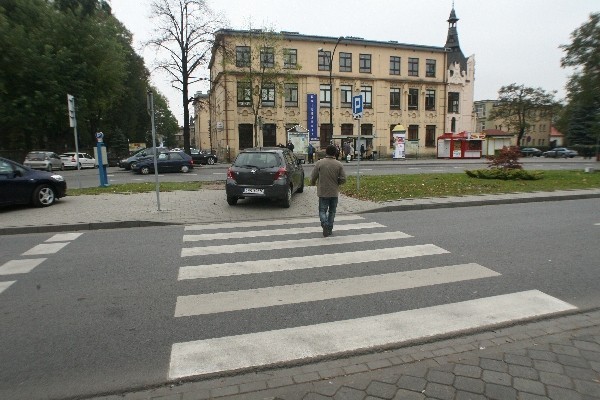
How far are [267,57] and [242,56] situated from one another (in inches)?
90.3

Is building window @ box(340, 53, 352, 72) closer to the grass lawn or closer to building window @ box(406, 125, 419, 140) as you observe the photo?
building window @ box(406, 125, 419, 140)

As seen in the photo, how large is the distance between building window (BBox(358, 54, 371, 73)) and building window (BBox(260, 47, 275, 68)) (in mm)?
11276

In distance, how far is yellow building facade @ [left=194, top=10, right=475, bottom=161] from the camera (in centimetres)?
3534

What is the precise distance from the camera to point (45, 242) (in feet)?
23.4

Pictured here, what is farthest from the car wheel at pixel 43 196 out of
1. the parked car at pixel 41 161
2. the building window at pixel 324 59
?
the building window at pixel 324 59

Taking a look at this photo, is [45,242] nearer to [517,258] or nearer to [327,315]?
[327,315]

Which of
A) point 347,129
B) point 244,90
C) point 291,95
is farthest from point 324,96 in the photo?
point 244,90

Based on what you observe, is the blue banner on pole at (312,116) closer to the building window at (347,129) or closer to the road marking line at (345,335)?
the building window at (347,129)

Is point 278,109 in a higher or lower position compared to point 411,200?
higher

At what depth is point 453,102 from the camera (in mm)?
46719

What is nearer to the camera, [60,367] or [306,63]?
[60,367]

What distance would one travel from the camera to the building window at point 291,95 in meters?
39.4

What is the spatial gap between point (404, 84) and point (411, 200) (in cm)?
3611

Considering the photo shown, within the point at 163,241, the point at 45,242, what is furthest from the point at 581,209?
the point at 45,242
